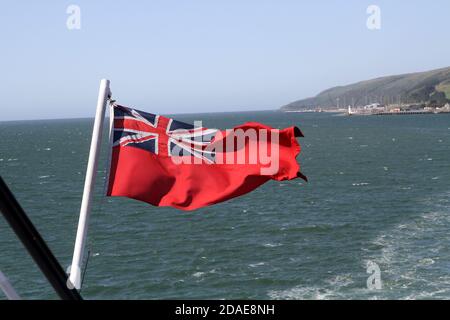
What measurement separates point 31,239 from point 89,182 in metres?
3.17

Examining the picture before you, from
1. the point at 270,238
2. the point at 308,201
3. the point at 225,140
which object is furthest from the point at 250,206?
the point at 225,140

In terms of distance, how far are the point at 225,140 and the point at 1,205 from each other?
566 cm

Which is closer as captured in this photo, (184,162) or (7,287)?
(7,287)

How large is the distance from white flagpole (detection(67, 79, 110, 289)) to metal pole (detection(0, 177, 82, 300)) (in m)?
2.37

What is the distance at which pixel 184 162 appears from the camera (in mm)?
8008

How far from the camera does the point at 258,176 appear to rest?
8008 millimetres

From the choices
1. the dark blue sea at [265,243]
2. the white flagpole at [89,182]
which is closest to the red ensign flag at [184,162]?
the white flagpole at [89,182]

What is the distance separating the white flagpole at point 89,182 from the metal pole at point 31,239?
2371 millimetres

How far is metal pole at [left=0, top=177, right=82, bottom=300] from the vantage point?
287 centimetres

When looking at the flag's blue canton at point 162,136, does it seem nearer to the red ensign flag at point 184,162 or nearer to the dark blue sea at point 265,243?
the red ensign flag at point 184,162

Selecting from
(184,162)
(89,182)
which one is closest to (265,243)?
(184,162)

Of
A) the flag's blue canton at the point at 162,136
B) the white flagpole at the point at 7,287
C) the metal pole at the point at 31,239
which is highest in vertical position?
the flag's blue canton at the point at 162,136

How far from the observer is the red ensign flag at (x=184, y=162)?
7684mm

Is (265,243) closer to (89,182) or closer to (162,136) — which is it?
(162,136)
